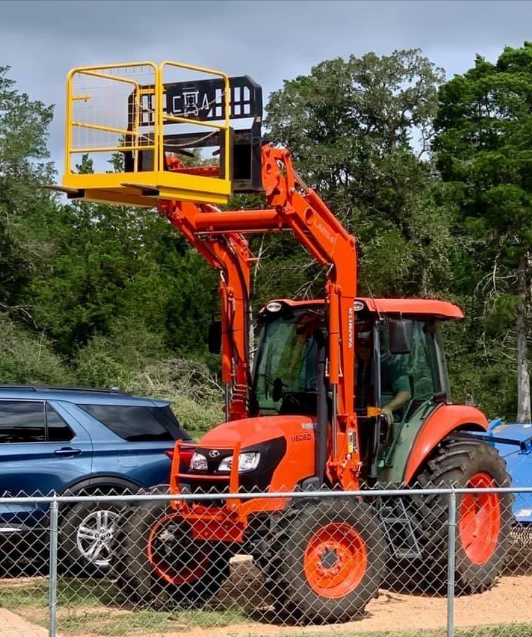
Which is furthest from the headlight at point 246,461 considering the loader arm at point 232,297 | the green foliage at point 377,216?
the green foliage at point 377,216

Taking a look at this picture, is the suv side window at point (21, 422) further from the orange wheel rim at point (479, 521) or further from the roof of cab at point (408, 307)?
the orange wheel rim at point (479, 521)

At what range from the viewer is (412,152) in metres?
36.1

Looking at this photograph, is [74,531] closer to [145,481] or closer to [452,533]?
[145,481]

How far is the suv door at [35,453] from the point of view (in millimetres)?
10375

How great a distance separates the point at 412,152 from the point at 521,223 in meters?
5.27

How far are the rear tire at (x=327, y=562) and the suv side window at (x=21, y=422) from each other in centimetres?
325

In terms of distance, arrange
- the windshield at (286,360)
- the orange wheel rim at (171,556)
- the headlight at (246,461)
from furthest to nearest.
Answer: the windshield at (286,360) < the orange wheel rim at (171,556) < the headlight at (246,461)

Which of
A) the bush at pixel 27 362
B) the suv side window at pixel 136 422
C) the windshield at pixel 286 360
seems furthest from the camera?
the bush at pixel 27 362

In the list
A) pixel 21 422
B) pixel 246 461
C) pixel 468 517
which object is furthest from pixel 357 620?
pixel 21 422

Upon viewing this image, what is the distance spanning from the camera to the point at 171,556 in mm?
9273

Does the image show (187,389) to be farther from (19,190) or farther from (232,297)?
(232,297)

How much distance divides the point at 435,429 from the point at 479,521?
1.00 meters

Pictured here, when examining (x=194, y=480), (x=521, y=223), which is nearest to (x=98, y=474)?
(x=194, y=480)

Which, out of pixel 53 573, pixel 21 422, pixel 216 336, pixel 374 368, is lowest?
pixel 53 573
